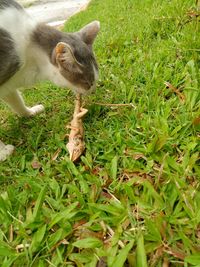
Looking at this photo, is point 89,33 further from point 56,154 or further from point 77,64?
point 56,154

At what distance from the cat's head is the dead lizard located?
0.20 metres

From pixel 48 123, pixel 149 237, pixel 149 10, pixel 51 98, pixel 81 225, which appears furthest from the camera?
pixel 149 10

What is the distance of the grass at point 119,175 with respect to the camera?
1844 millimetres

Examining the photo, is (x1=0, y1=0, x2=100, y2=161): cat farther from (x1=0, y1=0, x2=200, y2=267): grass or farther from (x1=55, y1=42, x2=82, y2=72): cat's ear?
(x1=0, y1=0, x2=200, y2=267): grass

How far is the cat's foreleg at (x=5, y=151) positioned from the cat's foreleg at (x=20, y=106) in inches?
20.2

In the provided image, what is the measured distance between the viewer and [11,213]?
2232 mm

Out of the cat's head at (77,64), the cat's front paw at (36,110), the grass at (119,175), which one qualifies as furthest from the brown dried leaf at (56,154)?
the cat's front paw at (36,110)

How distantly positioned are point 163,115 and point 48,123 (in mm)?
1002

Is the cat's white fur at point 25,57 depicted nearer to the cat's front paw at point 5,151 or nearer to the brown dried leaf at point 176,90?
the cat's front paw at point 5,151

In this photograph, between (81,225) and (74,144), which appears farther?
(74,144)

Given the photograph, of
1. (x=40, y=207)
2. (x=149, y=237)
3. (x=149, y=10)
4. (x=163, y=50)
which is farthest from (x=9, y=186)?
(x=149, y=10)

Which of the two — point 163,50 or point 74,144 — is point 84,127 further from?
point 163,50

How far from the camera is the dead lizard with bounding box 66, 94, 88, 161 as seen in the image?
2.54m

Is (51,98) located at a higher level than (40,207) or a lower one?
lower
